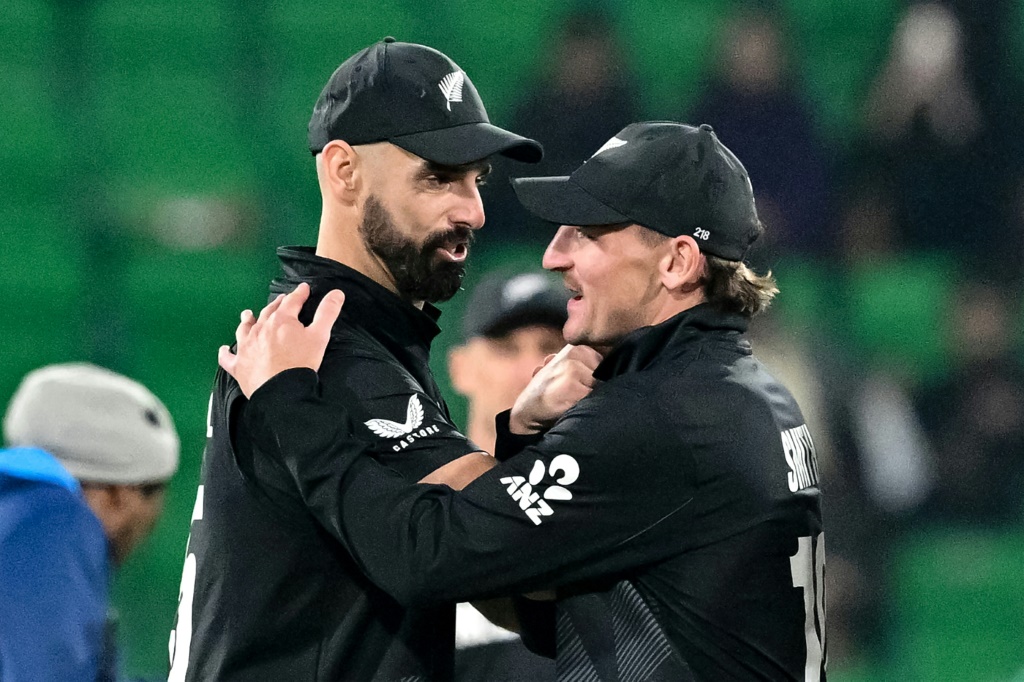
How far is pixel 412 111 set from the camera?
2.66 metres

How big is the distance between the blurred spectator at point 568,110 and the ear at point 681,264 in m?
3.29

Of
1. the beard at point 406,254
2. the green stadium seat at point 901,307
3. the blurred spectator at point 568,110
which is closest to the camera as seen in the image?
the beard at point 406,254

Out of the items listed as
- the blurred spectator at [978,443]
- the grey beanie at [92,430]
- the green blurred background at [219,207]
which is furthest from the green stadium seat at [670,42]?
the grey beanie at [92,430]

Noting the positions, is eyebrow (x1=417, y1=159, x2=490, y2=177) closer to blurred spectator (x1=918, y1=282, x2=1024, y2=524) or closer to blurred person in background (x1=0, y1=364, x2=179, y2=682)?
blurred person in background (x1=0, y1=364, x2=179, y2=682)

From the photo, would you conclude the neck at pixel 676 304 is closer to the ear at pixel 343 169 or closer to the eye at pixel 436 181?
the eye at pixel 436 181

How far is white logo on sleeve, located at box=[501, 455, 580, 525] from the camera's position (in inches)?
88.8

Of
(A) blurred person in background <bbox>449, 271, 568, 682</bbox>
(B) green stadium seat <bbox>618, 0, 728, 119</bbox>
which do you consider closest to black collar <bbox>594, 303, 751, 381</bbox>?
(A) blurred person in background <bbox>449, 271, 568, 682</bbox>

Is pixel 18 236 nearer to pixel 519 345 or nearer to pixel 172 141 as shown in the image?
pixel 172 141

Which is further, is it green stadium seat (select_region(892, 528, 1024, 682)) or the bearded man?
green stadium seat (select_region(892, 528, 1024, 682))

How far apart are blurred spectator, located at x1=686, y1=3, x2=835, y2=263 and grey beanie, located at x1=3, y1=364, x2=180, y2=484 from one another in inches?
128

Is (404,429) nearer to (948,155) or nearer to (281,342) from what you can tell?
(281,342)

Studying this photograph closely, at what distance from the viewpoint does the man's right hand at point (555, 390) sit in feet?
8.57

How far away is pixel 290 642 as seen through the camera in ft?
7.86

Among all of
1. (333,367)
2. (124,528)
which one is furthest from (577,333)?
(124,528)
